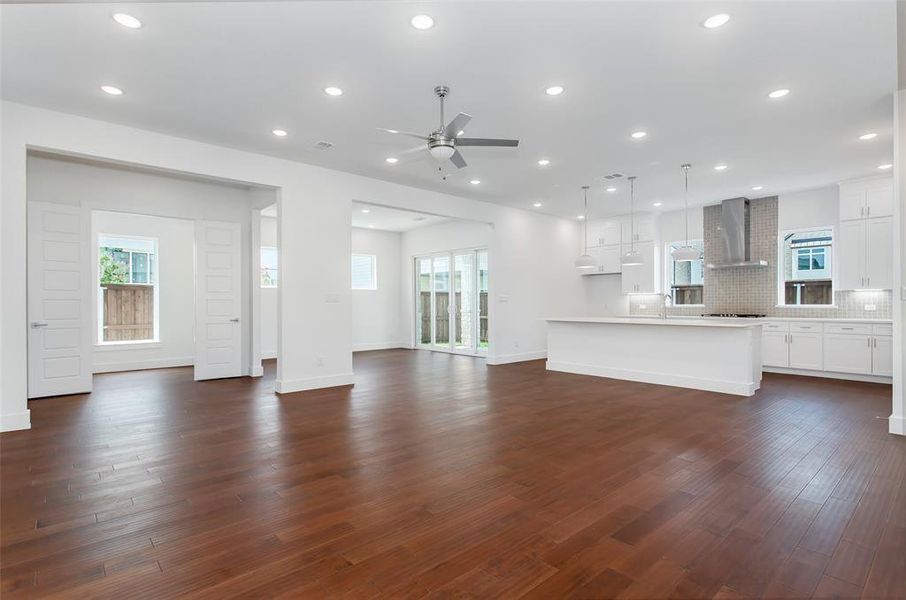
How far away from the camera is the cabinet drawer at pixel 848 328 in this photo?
6.53 m

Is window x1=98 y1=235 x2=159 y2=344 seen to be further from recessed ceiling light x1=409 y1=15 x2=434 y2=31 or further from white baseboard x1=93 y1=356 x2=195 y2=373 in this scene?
recessed ceiling light x1=409 y1=15 x2=434 y2=31

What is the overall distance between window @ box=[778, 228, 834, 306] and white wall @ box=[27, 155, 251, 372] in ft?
29.7

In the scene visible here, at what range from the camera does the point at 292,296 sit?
19.3 feet

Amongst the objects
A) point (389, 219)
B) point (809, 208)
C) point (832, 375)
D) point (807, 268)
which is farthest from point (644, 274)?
→ point (389, 219)

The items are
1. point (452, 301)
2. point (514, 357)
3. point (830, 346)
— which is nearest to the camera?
point (830, 346)

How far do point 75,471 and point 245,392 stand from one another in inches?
110

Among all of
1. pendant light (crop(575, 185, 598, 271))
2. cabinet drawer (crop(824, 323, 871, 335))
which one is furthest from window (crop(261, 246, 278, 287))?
cabinet drawer (crop(824, 323, 871, 335))

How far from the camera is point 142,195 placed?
653 centimetres

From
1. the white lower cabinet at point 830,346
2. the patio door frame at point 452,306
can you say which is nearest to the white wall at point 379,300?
the patio door frame at point 452,306

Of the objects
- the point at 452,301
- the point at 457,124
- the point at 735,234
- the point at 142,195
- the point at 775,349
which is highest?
the point at 142,195

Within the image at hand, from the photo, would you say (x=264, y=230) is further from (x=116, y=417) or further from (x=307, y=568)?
(x=307, y=568)

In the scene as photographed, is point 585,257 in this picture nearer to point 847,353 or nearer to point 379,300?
point 847,353

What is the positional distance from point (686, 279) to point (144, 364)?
33.9 feet

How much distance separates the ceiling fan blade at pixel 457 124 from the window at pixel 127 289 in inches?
277
